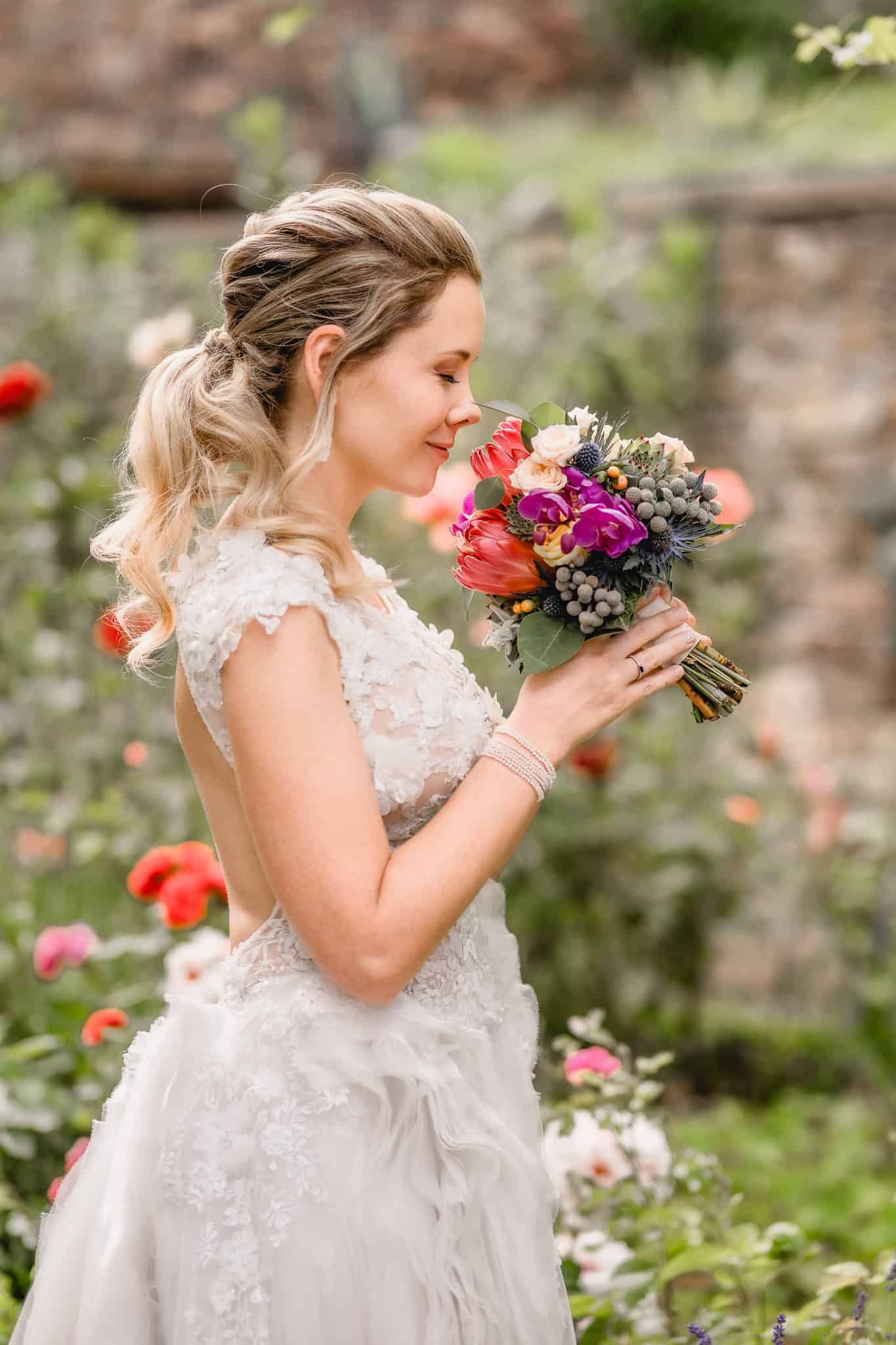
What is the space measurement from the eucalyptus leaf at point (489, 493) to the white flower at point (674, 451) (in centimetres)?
20

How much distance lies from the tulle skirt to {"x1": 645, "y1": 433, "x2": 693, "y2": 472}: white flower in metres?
0.78

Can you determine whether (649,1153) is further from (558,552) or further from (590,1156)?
(558,552)

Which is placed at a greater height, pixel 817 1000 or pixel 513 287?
pixel 513 287

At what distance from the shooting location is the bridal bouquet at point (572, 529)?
5.02ft

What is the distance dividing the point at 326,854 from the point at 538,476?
0.54 metres

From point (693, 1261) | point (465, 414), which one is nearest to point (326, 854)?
point (465, 414)

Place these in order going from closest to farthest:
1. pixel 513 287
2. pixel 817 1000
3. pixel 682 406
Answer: pixel 817 1000
pixel 513 287
pixel 682 406

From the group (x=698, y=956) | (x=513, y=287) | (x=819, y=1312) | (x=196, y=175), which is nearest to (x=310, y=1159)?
(x=819, y=1312)

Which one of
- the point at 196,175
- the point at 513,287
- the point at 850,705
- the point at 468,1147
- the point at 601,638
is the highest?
the point at 196,175

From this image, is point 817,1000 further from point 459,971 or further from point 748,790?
point 459,971

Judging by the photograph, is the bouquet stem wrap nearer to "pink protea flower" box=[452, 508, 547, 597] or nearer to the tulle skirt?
"pink protea flower" box=[452, 508, 547, 597]

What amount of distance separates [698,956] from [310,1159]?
300cm

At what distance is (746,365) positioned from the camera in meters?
5.50

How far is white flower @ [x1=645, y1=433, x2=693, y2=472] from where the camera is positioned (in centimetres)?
165
